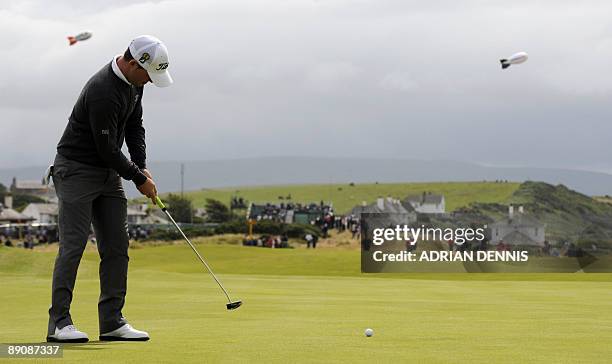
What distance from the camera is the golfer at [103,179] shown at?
8.66 m

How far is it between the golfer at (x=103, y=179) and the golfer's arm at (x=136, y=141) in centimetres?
16

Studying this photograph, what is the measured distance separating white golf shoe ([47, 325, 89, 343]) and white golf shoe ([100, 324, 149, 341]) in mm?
352

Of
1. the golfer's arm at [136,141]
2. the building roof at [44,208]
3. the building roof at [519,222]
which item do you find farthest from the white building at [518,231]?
the building roof at [44,208]

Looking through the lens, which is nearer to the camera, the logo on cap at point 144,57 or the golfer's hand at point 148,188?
the logo on cap at point 144,57

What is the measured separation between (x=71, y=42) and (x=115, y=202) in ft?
227

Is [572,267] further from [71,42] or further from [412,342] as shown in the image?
[71,42]

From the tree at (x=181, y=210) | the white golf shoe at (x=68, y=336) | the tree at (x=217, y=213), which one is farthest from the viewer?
the tree at (x=217, y=213)

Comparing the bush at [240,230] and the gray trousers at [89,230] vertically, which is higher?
the gray trousers at [89,230]

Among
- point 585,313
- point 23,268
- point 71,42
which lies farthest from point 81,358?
point 71,42

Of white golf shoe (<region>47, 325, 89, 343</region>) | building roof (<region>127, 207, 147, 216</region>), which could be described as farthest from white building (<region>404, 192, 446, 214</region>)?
white golf shoe (<region>47, 325, 89, 343</region>)

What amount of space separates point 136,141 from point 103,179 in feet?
2.12

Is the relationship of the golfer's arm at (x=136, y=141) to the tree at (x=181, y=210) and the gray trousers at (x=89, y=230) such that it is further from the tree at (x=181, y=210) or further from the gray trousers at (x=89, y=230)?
the tree at (x=181, y=210)

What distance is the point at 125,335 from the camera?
8781 millimetres

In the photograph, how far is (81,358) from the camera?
23.4ft
